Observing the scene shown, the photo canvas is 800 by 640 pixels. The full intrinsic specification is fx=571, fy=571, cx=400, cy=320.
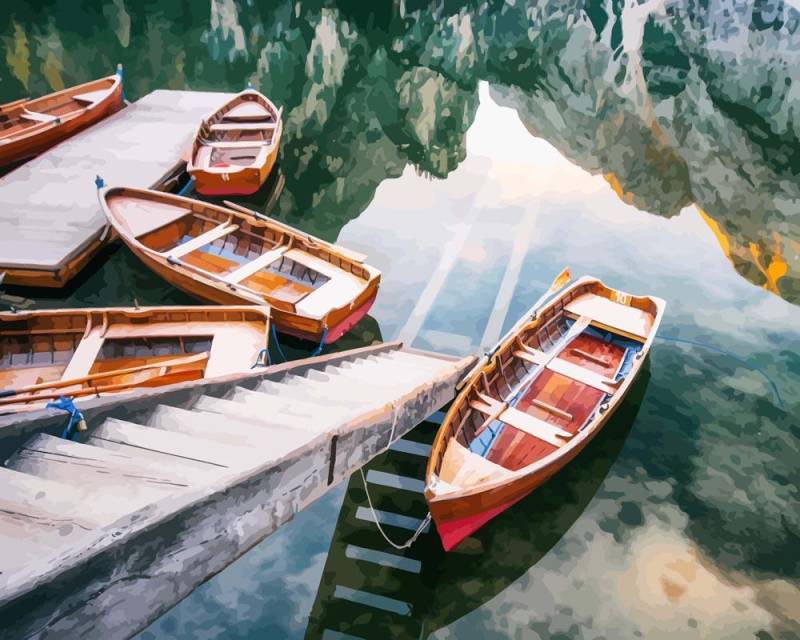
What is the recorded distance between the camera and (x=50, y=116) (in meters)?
17.8

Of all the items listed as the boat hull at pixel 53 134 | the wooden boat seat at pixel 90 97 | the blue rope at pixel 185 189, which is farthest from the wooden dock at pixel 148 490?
the wooden boat seat at pixel 90 97

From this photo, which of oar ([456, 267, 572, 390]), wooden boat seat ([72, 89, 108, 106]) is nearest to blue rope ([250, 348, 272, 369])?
oar ([456, 267, 572, 390])

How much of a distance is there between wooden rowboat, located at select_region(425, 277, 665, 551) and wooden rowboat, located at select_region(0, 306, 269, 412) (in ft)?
12.0

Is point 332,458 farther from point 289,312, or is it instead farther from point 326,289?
point 326,289

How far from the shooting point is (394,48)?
31.7 m

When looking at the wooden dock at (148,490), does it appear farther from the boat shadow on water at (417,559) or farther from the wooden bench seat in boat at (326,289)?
the wooden bench seat in boat at (326,289)

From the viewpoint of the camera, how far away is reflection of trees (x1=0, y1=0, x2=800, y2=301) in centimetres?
1903

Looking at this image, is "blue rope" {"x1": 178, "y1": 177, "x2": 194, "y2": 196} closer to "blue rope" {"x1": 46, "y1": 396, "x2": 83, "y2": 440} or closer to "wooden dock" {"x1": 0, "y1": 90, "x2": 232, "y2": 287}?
"wooden dock" {"x1": 0, "y1": 90, "x2": 232, "y2": 287}

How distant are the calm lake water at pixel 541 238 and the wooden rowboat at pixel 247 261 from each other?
106 centimetres

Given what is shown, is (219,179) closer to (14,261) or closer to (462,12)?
(14,261)

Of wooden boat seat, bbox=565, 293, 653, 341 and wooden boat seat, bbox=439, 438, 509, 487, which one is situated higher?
wooden boat seat, bbox=565, 293, 653, 341

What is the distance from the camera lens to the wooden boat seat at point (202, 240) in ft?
39.0

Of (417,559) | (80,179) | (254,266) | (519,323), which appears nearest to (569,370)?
(519,323)

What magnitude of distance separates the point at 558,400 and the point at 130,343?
735cm
